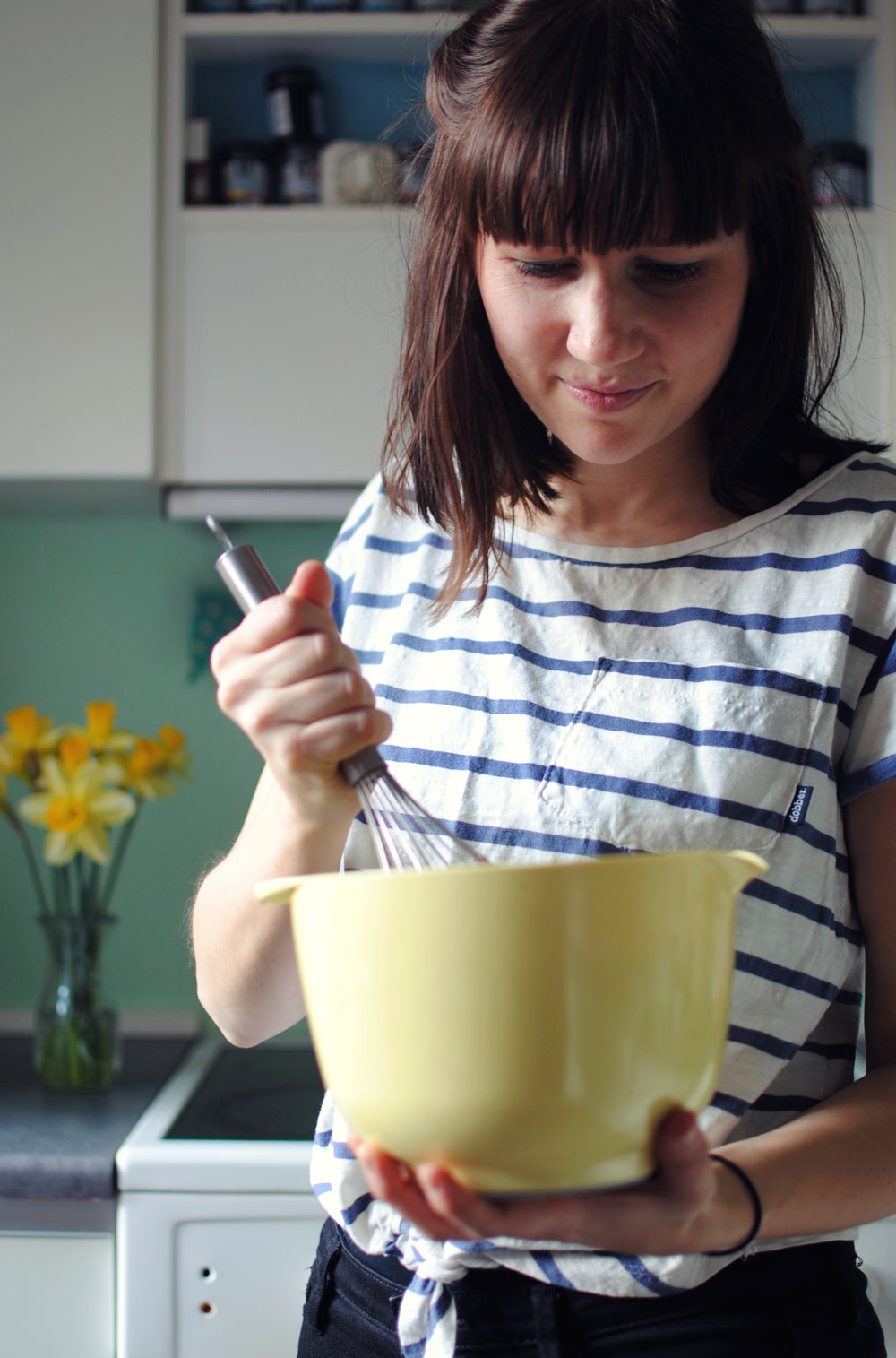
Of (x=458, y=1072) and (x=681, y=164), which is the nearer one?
(x=458, y=1072)

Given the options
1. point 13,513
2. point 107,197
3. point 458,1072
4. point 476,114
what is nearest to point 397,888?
point 458,1072

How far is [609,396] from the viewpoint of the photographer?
60cm

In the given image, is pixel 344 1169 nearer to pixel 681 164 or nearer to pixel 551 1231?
pixel 551 1231

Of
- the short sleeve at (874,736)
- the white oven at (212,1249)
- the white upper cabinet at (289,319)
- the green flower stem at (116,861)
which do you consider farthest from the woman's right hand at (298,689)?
the green flower stem at (116,861)

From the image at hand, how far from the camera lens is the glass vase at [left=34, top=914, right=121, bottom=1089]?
4.77ft

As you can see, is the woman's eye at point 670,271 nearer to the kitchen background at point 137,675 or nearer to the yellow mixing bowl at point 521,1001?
the yellow mixing bowl at point 521,1001

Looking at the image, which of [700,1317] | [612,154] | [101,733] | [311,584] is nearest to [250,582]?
[311,584]

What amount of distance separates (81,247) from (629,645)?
3.38ft

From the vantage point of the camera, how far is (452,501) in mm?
714

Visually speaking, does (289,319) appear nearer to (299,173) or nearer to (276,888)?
(299,173)

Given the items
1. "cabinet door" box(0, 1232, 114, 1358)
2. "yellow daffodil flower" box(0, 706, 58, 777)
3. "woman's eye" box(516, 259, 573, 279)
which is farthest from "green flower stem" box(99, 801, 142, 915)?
"woman's eye" box(516, 259, 573, 279)

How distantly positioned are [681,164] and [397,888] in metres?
0.34

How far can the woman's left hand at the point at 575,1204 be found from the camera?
16.5 inches

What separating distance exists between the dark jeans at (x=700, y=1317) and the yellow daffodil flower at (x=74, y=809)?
95cm
